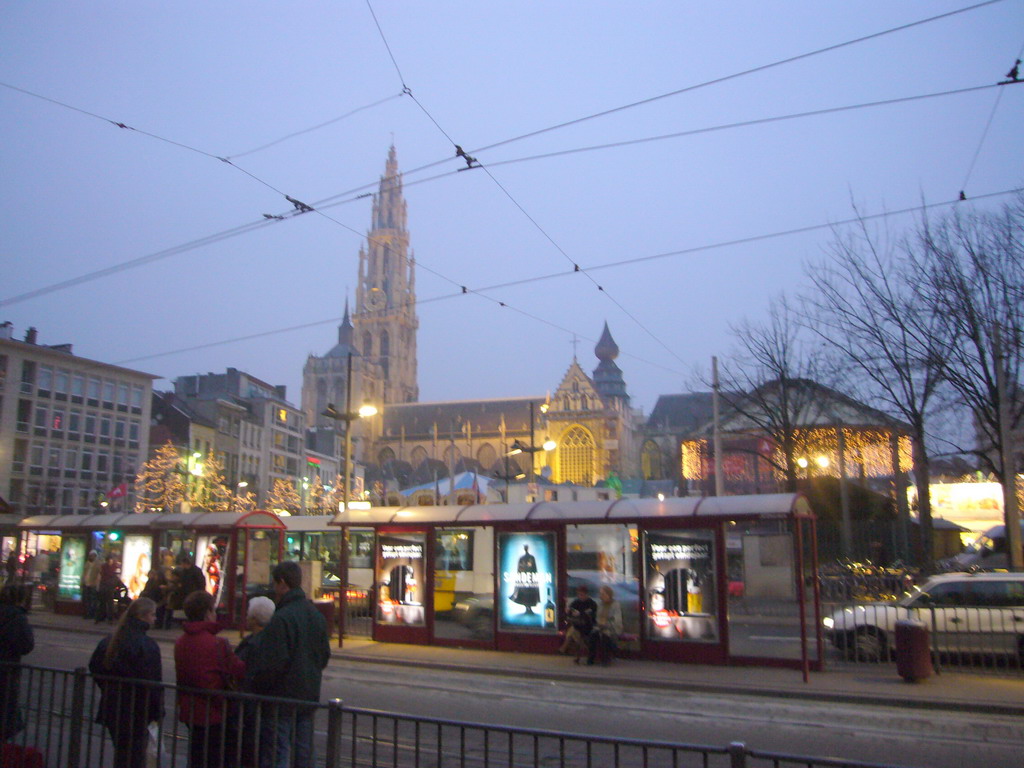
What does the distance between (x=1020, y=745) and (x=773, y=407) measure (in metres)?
24.2

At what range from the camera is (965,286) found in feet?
69.4

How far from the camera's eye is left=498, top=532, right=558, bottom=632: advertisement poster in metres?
16.1

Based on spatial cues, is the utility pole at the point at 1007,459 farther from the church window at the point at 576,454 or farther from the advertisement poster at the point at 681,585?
the church window at the point at 576,454

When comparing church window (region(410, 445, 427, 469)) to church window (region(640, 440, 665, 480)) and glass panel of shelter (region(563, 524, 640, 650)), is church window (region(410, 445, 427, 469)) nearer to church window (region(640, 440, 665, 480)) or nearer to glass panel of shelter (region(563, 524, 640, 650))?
church window (region(640, 440, 665, 480))

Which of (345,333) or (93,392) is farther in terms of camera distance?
(345,333)

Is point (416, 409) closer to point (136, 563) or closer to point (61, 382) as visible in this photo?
point (61, 382)

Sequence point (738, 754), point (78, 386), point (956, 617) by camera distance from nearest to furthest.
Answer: point (738, 754), point (956, 617), point (78, 386)

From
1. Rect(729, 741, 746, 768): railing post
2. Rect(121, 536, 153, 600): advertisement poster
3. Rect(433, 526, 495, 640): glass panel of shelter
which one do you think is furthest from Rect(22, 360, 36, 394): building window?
Rect(729, 741, 746, 768): railing post

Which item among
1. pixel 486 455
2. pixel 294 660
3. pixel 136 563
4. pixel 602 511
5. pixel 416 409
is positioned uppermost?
pixel 416 409

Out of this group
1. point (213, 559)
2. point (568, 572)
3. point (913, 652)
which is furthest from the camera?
point (213, 559)

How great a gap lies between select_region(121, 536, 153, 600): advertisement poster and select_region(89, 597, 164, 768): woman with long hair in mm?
17630

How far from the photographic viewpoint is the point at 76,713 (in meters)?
6.01

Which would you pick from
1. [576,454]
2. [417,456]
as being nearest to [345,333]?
[417,456]

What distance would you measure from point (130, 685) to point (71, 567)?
69.2ft
